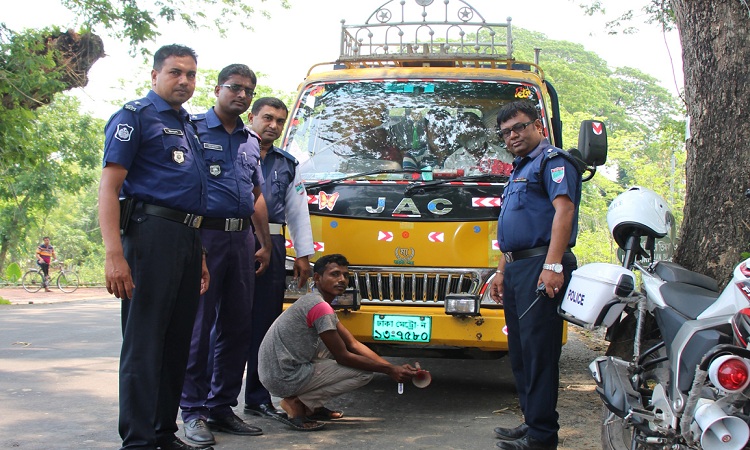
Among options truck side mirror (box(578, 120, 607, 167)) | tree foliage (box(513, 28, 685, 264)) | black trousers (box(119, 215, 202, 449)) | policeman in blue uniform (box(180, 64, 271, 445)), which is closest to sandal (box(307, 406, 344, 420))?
policeman in blue uniform (box(180, 64, 271, 445))

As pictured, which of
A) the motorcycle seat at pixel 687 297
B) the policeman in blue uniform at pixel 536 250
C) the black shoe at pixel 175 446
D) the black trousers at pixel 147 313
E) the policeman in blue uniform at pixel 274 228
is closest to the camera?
the motorcycle seat at pixel 687 297

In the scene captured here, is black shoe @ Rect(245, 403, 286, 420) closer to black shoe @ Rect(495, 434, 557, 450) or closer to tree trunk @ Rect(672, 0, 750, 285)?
black shoe @ Rect(495, 434, 557, 450)

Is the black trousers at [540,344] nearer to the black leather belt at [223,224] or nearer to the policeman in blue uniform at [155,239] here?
the black leather belt at [223,224]

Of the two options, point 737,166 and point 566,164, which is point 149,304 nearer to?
→ point 566,164

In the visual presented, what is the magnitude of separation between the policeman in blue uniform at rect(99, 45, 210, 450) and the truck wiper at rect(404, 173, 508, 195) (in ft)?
6.38

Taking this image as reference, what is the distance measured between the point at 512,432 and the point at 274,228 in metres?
2.05

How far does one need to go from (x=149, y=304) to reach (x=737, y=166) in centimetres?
368

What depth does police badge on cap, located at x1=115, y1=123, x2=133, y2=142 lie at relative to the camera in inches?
152

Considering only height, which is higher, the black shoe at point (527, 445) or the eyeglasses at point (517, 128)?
the eyeglasses at point (517, 128)

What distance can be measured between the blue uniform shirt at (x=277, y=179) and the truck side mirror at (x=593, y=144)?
2.00 metres

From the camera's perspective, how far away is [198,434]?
4.57 meters

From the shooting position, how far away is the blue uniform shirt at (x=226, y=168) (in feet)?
15.6

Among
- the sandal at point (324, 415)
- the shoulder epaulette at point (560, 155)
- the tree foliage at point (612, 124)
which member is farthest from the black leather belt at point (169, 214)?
the tree foliage at point (612, 124)

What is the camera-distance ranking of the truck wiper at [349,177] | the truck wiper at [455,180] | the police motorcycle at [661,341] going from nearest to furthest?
the police motorcycle at [661,341] < the truck wiper at [455,180] < the truck wiper at [349,177]
